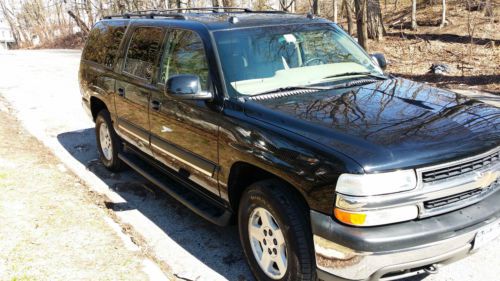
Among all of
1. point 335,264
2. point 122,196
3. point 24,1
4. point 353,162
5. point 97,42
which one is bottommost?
point 122,196

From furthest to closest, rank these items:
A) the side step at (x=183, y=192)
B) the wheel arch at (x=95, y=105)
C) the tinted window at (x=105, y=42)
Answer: the wheel arch at (x=95, y=105) < the tinted window at (x=105, y=42) < the side step at (x=183, y=192)

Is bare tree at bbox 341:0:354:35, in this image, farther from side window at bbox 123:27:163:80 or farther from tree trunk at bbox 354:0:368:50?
side window at bbox 123:27:163:80

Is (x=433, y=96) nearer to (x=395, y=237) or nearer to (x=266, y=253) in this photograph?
(x=395, y=237)

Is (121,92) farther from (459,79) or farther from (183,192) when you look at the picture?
(459,79)

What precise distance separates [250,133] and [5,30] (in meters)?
62.6

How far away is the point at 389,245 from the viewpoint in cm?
259

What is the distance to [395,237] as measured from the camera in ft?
8.52

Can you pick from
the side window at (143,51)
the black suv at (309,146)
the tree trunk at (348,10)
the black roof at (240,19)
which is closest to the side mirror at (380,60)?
the black suv at (309,146)

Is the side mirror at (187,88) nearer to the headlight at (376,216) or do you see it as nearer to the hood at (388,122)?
the hood at (388,122)

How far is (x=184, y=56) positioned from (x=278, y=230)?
74.0 inches

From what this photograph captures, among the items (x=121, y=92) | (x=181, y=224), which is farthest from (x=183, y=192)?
(x=121, y=92)

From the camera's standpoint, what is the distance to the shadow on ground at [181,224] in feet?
12.7

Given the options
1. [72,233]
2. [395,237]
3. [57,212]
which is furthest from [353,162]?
[57,212]

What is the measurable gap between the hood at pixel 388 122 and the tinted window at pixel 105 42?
274 centimetres
